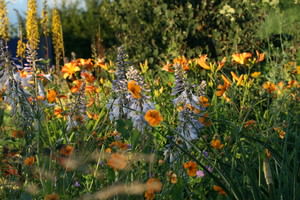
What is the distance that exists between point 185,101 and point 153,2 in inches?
146

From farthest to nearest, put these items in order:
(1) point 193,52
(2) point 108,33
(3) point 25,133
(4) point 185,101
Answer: (2) point 108,33 → (1) point 193,52 → (4) point 185,101 → (3) point 25,133

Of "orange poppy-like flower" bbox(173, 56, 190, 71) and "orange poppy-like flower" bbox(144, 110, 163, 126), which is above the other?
"orange poppy-like flower" bbox(173, 56, 190, 71)

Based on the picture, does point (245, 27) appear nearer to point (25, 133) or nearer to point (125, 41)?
point (125, 41)

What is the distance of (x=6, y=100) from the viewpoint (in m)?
2.66

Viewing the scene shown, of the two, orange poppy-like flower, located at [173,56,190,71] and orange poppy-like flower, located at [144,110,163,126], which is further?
orange poppy-like flower, located at [173,56,190,71]

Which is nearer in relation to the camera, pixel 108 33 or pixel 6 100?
pixel 6 100

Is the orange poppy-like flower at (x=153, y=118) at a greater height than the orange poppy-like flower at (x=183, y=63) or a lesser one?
lesser

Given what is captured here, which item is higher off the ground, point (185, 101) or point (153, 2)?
point (153, 2)

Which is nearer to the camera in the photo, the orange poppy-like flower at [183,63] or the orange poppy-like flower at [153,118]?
the orange poppy-like flower at [153,118]

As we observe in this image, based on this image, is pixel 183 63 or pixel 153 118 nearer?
pixel 153 118

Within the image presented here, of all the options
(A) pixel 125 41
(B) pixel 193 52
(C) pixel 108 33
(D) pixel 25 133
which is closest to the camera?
(D) pixel 25 133

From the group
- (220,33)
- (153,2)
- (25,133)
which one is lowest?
(25,133)

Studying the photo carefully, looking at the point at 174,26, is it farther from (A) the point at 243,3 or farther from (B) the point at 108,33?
(B) the point at 108,33

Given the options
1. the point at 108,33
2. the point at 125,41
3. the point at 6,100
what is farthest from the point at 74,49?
the point at 6,100
